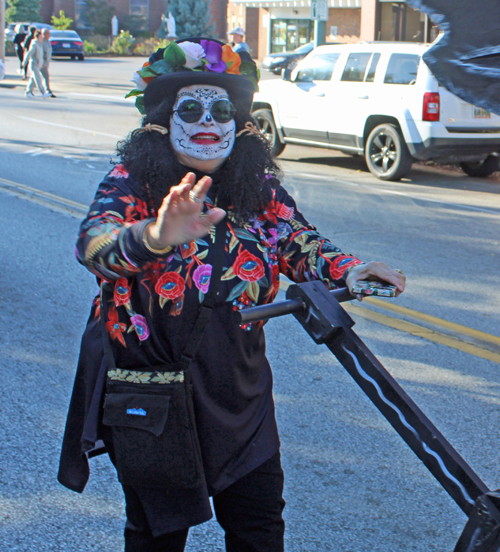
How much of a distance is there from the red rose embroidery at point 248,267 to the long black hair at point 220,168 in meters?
0.13

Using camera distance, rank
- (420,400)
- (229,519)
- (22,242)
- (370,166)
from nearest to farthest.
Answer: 1. (229,519)
2. (420,400)
3. (22,242)
4. (370,166)

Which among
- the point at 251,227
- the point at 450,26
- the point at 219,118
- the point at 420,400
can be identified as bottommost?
the point at 420,400

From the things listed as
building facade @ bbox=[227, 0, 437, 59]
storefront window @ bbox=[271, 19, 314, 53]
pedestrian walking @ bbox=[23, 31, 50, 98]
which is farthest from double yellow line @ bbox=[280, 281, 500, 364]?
storefront window @ bbox=[271, 19, 314, 53]

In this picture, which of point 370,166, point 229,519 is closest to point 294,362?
point 229,519

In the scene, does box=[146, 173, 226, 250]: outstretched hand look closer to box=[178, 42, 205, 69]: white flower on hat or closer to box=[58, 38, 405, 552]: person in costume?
box=[58, 38, 405, 552]: person in costume

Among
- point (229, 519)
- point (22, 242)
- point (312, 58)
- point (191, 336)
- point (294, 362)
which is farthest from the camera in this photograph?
point (312, 58)

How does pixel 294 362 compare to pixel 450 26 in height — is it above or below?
below

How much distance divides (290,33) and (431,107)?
37.8 meters

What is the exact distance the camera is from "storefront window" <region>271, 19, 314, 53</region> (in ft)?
148

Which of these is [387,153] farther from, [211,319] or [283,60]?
[283,60]

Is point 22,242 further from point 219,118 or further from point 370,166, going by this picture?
point 370,166

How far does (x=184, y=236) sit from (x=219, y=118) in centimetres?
72

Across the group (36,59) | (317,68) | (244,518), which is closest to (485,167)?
(317,68)

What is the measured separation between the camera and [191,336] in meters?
2.06
